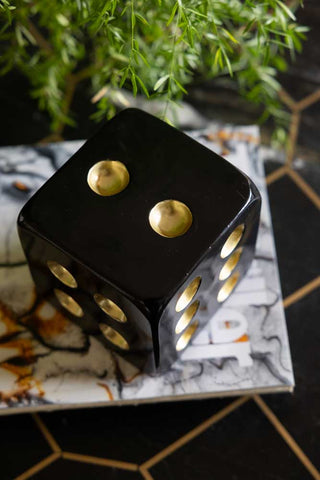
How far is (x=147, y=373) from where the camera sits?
3.51 feet

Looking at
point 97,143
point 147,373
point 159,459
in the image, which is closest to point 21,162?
point 97,143

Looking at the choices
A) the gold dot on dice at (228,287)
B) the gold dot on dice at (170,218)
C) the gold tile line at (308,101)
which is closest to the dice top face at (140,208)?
the gold dot on dice at (170,218)

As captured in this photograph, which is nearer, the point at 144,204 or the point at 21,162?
the point at 144,204

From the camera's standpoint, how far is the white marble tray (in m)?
1.07

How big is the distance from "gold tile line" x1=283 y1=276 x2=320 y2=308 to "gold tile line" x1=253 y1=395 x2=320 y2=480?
0.58 ft

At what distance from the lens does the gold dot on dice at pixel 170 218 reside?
0.91 meters

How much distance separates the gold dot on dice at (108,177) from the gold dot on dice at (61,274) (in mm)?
119

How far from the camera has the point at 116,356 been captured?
42.8 inches

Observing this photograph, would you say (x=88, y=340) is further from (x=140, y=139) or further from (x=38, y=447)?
(x=140, y=139)

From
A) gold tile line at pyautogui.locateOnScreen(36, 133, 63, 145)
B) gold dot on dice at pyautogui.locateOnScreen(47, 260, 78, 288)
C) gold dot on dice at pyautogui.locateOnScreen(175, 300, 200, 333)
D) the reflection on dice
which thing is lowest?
gold dot on dice at pyautogui.locateOnScreen(175, 300, 200, 333)

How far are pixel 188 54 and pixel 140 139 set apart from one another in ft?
0.68

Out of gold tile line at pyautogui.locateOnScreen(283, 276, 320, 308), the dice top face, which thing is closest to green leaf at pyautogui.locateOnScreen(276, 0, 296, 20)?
the dice top face

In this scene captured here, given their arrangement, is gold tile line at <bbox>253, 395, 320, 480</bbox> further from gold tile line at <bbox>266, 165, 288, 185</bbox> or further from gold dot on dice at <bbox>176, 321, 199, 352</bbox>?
gold tile line at <bbox>266, 165, 288, 185</bbox>

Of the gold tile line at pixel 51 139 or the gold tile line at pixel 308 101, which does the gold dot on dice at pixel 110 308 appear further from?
the gold tile line at pixel 308 101
